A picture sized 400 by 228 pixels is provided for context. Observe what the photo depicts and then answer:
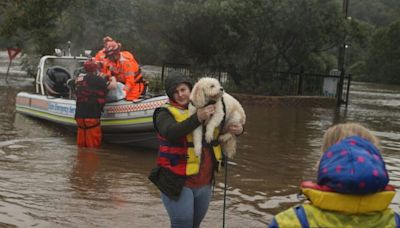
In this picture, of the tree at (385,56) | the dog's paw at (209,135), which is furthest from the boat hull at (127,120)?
the tree at (385,56)

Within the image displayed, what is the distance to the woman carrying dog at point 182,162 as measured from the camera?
12.7 feet

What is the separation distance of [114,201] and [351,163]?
4.95 m

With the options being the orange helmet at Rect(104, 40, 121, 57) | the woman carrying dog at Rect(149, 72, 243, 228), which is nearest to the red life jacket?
the woman carrying dog at Rect(149, 72, 243, 228)

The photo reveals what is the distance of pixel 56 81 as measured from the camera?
1390 centimetres

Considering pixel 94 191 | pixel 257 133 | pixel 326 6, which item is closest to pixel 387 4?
pixel 326 6

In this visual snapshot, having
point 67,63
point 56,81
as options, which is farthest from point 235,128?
point 67,63

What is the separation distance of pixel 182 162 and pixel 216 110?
1.39ft

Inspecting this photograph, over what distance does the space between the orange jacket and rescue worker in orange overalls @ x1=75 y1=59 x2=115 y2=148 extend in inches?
22.6

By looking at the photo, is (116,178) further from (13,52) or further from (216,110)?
(13,52)

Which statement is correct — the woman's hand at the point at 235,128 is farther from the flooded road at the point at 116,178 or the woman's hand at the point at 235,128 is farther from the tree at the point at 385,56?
the tree at the point at 385,56

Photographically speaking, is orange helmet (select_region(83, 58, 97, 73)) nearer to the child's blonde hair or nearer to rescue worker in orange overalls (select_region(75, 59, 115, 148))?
rescue worker in orange overalls (select_region(75, 59, 115, 148))

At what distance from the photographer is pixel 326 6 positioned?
73.5 ft

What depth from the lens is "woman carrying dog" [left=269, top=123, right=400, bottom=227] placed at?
233cm

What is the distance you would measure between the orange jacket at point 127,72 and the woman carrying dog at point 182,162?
705 cm
